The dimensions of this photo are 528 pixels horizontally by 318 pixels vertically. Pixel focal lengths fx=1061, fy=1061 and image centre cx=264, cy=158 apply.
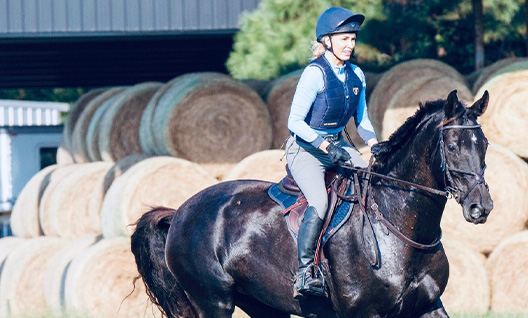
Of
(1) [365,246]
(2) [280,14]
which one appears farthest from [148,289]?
(2) [280,14]

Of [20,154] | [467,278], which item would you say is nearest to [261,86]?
[467,278]

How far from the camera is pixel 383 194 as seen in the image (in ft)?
22.7

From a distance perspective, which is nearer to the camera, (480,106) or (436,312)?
(480,106)

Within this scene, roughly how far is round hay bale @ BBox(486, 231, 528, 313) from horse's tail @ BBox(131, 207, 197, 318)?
4.11 m

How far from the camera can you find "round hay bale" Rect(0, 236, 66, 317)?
48.5ft

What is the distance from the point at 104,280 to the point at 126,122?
3.28 meters

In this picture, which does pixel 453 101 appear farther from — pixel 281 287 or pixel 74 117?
pixel 74 117

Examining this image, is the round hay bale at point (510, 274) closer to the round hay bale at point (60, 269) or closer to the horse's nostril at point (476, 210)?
the round hay bale at point (60, 269)

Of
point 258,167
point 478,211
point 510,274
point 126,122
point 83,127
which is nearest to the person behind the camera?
point 478,211

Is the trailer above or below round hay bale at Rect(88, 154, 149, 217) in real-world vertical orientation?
below

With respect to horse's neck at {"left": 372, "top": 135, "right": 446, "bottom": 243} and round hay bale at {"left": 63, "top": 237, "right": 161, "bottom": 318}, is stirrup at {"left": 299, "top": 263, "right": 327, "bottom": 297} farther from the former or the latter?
round hay bale at {"left": 63, "top": 237, "right": 161, "bottom": 318}

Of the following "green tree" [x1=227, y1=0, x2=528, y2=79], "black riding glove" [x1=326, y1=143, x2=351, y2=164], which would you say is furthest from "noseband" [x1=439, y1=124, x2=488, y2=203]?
"green tree" [x1=227, y1=0, x2=528, y2=79]

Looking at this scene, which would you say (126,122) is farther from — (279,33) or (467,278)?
(467,278)

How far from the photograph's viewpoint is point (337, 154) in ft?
22.2
